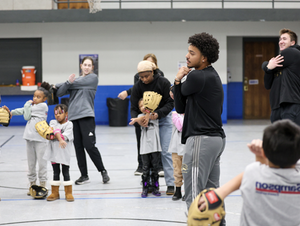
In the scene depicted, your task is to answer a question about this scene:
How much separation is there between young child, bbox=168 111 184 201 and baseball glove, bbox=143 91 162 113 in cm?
30

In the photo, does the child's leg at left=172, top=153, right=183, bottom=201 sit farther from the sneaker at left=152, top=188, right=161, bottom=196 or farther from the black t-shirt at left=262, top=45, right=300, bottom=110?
the black t-shirt at left=262, top=45, right=300, bottom=110

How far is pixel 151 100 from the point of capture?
4488 millimetres

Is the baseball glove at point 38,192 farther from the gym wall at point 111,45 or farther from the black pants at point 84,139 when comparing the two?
the gym wall at point 111,45

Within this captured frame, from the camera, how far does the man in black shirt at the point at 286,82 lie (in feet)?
14.3

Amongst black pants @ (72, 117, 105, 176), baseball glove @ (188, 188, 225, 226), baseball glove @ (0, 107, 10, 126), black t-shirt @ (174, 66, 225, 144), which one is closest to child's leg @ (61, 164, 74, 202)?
black pants @ (72, 117, 105, 176)

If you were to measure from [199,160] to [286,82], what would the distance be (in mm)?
2179

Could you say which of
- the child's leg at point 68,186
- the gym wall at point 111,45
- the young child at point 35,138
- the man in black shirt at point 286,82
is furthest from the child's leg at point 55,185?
the gym wall at point 111,45

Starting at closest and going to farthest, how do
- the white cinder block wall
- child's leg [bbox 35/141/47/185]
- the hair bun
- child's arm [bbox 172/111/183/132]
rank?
child's arm [bbox 172/111/183/132] → child's leg [bbox 35/141/47/185] → the hair bun → the white cinder block wall

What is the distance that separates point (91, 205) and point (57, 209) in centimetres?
39

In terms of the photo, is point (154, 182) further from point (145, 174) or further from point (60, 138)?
point (60, 138)

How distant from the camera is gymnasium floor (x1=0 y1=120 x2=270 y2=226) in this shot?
3.77m

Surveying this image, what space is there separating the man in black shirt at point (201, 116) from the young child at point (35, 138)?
2515 millimetres

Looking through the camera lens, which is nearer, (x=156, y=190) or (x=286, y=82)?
(x=286, y=82)

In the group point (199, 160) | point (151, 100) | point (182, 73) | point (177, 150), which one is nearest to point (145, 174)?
Result: point (177, 150)
